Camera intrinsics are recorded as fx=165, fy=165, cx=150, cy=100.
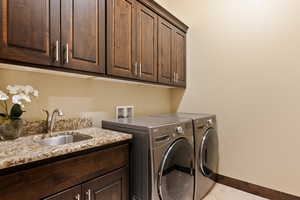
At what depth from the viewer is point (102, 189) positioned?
110 cm

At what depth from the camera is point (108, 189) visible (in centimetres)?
114

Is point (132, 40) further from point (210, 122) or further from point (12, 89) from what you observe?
point (210, 122)

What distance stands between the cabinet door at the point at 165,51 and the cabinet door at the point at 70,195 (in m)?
1.40

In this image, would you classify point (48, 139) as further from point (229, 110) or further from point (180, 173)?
point (229, 110)

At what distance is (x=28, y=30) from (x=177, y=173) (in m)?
1.55

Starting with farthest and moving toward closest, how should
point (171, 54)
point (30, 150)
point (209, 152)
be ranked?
point (171, 54), point (209, 152), point (30, 150)

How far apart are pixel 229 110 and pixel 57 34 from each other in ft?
6.82

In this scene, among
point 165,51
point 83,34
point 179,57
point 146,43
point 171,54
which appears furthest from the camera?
point 179,57

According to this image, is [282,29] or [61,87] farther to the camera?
[282,29]

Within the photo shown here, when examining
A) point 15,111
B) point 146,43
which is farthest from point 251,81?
point 15,111

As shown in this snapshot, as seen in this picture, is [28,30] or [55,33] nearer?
[28,30]

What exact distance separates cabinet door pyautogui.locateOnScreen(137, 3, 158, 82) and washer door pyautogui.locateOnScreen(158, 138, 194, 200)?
81cm

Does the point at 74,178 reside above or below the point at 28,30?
below

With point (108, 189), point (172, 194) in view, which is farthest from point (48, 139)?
point (172, 194)
